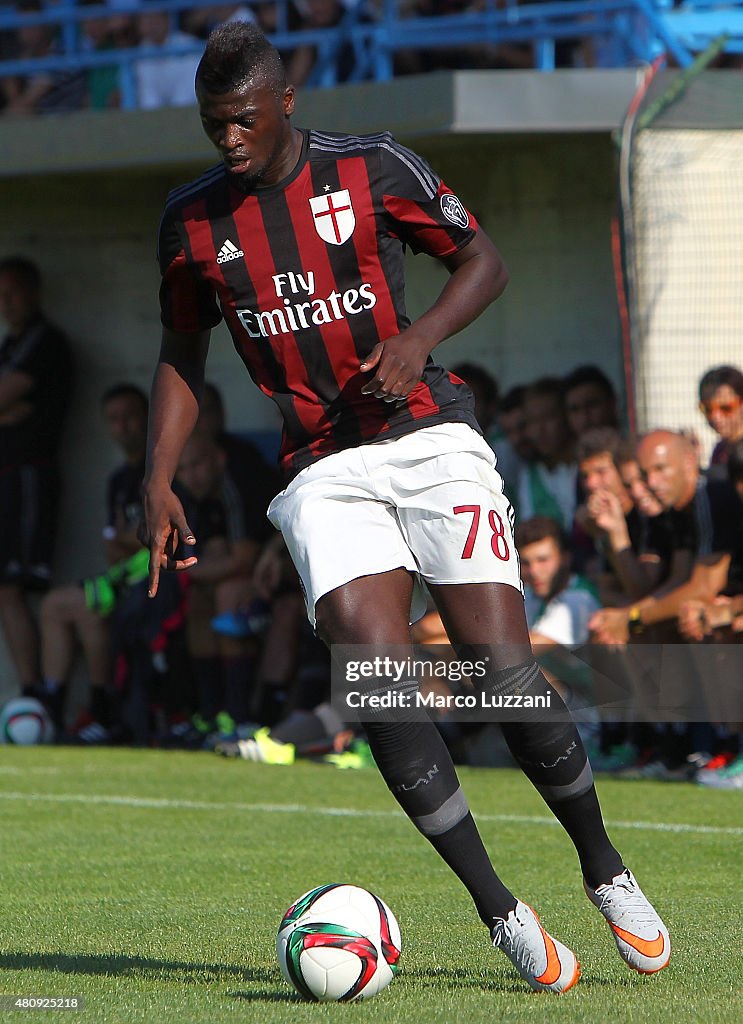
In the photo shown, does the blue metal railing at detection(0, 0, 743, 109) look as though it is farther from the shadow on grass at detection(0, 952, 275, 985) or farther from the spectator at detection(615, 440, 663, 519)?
the shadow on grass at detection(0, 952, 275, 985)

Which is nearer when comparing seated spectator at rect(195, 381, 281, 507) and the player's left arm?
the player's left arm

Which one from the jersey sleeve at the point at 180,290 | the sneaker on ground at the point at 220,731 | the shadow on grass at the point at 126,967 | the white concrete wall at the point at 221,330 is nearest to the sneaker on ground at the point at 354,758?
the sneaker on ground at the point at 220,731

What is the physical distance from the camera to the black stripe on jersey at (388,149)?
4.18 meters

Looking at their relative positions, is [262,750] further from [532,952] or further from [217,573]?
[532,952]

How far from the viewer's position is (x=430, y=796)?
3922 millimetres

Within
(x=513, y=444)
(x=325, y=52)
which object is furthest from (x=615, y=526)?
(x=325, y=52)

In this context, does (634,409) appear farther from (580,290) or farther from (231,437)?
(231,437)

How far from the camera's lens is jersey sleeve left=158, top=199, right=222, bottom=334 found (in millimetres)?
4223

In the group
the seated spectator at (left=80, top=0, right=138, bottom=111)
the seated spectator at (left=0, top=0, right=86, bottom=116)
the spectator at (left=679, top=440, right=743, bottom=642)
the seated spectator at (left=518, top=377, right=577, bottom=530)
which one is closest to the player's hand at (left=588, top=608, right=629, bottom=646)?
the spectator at (left=679, top=440, right=743, bottom=642)

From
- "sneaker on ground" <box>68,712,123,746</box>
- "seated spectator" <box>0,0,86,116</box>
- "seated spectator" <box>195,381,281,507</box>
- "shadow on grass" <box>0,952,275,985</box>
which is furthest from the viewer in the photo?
"seated spectator" <box>0,0,86,116</box>

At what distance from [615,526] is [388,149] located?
4.89m

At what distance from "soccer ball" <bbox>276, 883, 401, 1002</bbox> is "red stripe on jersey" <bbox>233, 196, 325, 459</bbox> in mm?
1221

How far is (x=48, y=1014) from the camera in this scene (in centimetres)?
362

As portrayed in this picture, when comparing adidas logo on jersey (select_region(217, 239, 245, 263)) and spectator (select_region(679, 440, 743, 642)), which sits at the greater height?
adidas logo on jersey (select_region(217, 239, 245, 263))
